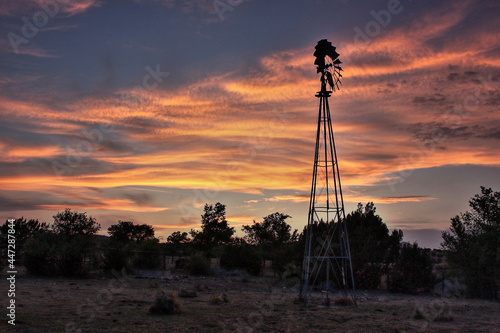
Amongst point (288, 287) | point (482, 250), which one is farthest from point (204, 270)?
point (482, 250)

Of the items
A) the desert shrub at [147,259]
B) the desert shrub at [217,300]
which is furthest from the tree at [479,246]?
the desert shrub at [147,259]

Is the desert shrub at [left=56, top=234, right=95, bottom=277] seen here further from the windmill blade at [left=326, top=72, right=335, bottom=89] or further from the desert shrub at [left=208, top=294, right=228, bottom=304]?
Result: the windmill blade at [left=326, top=72, right=335, bottom=89]

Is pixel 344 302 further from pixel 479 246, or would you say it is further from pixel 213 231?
pixel 213 231

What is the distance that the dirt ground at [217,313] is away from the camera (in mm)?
13320

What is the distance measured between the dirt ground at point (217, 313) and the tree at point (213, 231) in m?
36.3

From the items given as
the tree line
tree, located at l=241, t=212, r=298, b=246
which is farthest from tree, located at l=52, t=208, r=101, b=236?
tree, located at l=241, t=212, r=298, b=246

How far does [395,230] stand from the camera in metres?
33.2

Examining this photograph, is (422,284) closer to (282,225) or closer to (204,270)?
(204,270)

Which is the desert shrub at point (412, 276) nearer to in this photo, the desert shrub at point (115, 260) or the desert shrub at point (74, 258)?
the desert shrub at point (115, 260)

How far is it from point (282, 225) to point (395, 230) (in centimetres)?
2950

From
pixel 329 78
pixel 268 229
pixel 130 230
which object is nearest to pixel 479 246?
pixel 329 78

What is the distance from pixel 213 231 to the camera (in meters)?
62.0

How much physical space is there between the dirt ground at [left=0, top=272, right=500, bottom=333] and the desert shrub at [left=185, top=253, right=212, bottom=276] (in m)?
8.41

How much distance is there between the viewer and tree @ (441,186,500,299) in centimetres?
2389
